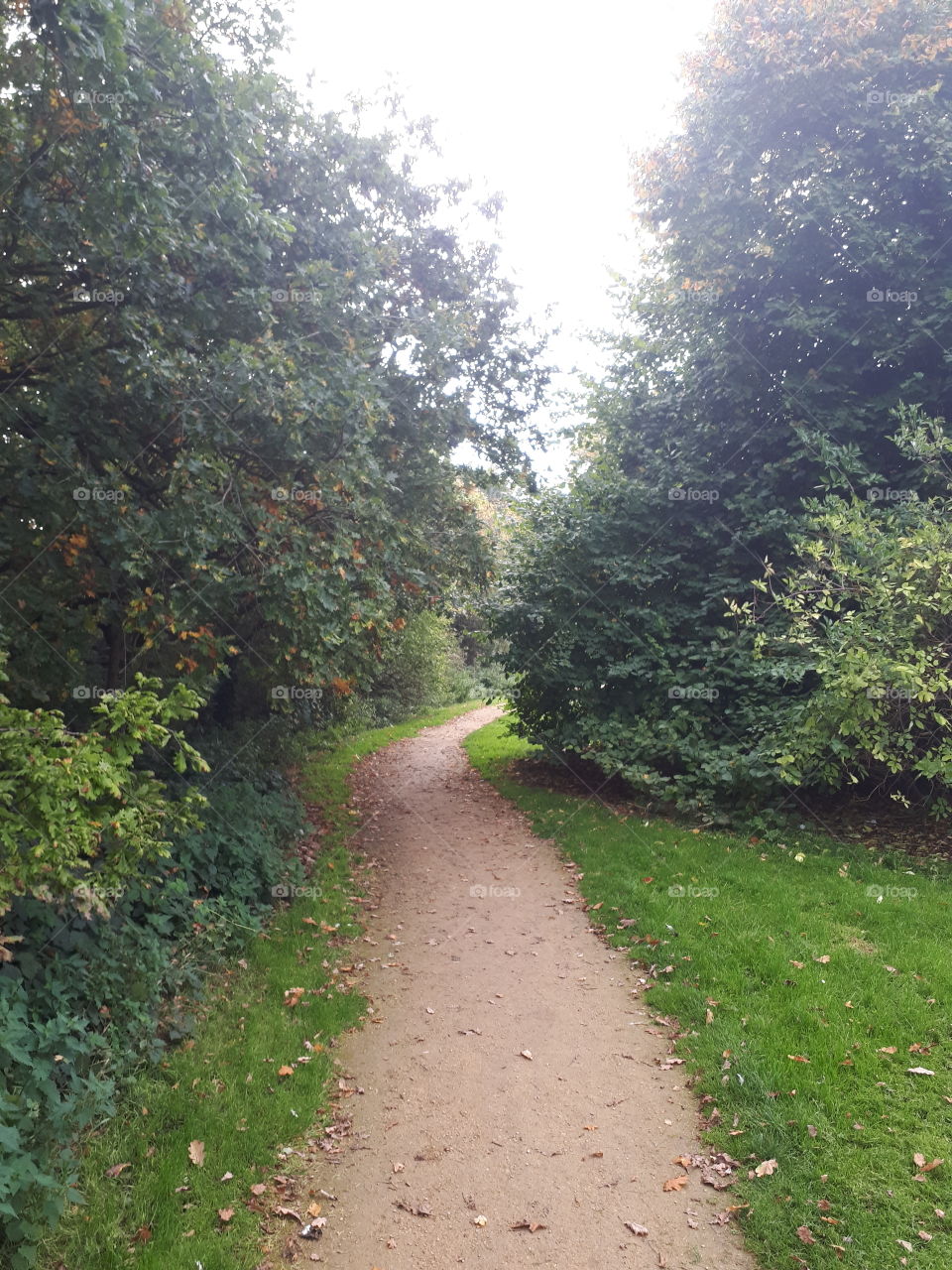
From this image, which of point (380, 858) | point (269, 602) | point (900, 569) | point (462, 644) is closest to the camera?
point (269, 602)

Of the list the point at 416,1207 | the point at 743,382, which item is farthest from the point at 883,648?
the point at 416,1207

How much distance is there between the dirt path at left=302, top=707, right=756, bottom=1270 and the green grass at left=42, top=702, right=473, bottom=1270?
329 mm

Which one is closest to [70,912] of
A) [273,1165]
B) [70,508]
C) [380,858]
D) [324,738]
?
[273,1165]

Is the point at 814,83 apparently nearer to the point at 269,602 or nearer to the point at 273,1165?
the point at 269,602

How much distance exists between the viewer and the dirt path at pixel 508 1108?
3656 mm

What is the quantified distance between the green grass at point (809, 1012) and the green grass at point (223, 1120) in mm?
2511

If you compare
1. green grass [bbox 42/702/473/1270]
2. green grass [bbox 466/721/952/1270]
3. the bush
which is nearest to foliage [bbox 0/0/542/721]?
the bush

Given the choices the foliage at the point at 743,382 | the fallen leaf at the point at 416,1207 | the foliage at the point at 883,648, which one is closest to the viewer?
the fallen leaf at the point at 416,1207

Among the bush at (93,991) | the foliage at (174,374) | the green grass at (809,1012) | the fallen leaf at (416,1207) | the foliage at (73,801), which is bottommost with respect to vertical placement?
the green grass at (809,1012)

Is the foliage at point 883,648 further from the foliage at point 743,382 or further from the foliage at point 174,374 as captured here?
the foliage at point 174,374

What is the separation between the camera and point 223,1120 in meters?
4.49

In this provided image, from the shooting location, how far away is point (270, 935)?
23.4ft

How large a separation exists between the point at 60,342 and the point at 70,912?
17.4ft

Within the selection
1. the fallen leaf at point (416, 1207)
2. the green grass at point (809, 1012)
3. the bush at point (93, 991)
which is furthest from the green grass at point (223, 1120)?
the green grass at point (809, 1012)
